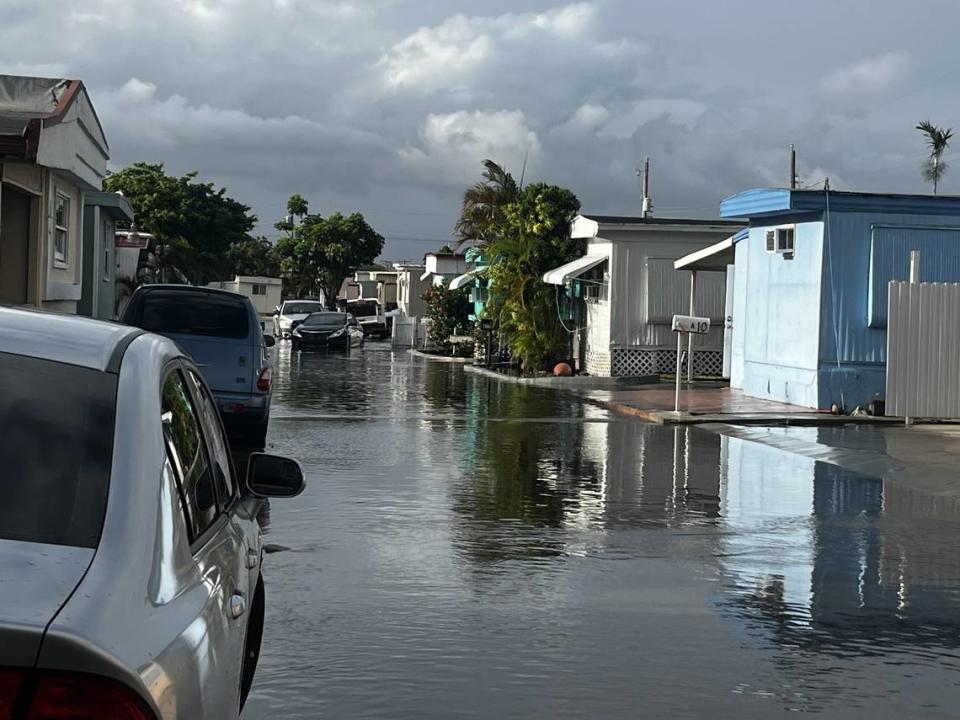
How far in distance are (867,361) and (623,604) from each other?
16.2 meters

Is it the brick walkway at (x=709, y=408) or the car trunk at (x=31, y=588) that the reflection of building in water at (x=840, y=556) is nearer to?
the car trunk at (x=31, y=588)

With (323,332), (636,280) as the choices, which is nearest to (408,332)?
(323,332)

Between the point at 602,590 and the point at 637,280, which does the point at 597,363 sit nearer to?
the point at 637,280

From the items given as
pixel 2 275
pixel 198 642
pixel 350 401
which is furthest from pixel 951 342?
pixel 198 642

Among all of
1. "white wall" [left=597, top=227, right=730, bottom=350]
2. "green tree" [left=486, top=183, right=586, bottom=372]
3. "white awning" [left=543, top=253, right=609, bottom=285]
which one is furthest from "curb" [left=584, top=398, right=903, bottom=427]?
"green tree" [left=486, top=183, right=586, bottom=372]

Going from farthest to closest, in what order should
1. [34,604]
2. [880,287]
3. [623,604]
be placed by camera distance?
[880,287]
[623,604]
[34,604]

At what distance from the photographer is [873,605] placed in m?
8.62

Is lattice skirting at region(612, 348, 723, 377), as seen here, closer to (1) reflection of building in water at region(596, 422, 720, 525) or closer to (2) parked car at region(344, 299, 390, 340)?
(1) reflection of building in water at region(596, 422, 720, 525)

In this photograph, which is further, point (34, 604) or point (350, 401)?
point (350, 401)

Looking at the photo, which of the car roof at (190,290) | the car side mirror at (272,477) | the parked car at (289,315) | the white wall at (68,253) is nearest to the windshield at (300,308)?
the parked car at (289,315)

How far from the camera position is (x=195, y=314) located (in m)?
17.0

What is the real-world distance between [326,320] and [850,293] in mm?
28681

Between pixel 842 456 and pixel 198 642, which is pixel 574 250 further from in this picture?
pixel 198 642

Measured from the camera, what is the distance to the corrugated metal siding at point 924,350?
21641mm
